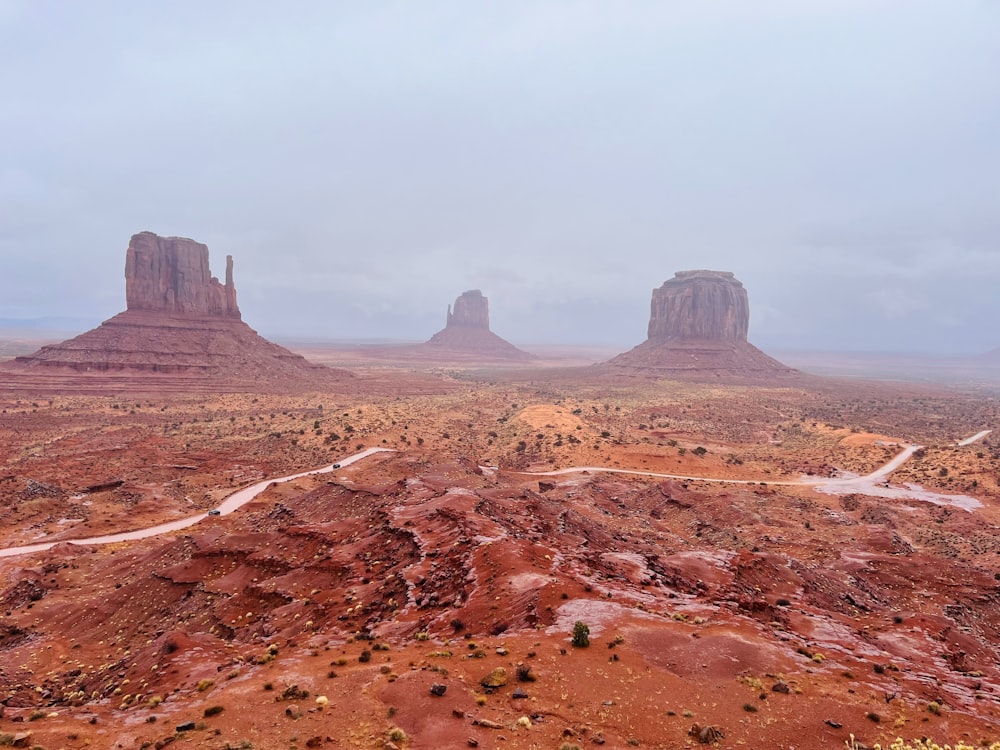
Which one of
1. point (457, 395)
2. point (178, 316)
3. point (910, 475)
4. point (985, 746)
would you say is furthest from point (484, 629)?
point (178, 316)

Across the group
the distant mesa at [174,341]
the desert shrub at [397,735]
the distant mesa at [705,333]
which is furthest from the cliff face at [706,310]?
the desert shrub at [397,735]

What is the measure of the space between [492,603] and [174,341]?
128958 millimetres

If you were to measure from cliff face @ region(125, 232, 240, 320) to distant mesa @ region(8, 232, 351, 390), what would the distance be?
0.69 ft

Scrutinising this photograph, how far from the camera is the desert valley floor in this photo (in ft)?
40.5

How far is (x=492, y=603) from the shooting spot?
59.1 feet

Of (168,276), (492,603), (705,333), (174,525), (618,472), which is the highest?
(168,276)

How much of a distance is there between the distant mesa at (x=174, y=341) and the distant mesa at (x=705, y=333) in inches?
4501

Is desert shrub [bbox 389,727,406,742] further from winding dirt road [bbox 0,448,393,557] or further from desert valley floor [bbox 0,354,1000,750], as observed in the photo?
winding dirt road [bbox 0,448,393,557]

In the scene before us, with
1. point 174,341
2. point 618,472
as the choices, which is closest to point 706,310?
point 618,472

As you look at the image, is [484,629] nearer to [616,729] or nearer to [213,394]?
[616,729]

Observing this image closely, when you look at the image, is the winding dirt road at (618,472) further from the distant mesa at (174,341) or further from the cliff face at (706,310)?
the cliff face at (706,310)

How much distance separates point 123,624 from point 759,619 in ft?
90.1

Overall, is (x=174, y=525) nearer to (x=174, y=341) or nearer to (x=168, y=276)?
(x=174, y=341)

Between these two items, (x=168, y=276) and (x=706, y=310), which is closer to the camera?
(x=168, y=276)
